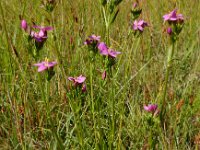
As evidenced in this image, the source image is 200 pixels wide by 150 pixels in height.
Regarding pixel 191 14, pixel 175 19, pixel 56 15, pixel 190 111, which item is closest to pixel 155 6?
pixel 191 14

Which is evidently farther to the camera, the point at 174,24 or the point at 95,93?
the point at 95,93

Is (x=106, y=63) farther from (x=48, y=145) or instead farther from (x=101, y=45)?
(x=48, y=145)

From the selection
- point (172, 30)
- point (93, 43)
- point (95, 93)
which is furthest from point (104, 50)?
point (95, 93)

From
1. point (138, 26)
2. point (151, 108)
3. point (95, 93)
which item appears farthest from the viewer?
point (95, 93)

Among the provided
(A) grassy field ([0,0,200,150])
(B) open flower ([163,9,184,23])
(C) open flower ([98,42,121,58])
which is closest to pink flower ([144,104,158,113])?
(A) grassy field ([0,0,200,150])

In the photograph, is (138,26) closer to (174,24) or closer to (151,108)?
(174,24)

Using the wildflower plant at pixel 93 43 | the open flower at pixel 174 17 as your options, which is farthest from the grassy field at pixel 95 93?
the open flower at pixel 174 17

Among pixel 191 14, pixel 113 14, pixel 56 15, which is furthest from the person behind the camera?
pixel 191 14

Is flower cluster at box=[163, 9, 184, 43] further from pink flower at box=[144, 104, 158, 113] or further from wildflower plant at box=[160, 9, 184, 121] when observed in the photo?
pink flower at box=[144, 104, 158, 113]

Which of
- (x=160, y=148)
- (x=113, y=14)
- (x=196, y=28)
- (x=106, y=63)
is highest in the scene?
(x=113, y=14)
